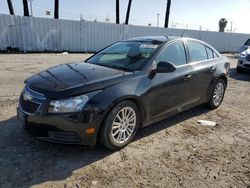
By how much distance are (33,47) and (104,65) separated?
1333cm

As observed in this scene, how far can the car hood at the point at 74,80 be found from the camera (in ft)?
10.8

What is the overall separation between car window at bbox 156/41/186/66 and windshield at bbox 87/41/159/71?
0.18 metres

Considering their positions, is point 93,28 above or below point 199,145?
above

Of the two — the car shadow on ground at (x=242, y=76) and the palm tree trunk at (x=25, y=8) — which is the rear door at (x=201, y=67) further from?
the palm tree trunk at (x=25, y=8)

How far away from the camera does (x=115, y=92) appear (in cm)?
349

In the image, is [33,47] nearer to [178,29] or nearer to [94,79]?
[178,29]

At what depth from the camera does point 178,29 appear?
2262 centimetres

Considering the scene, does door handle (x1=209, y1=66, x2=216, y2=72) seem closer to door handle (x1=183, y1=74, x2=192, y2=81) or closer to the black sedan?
the black sedan

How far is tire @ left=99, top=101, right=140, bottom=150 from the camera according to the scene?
3486mm

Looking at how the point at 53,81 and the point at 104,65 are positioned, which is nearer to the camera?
the point at 53,81

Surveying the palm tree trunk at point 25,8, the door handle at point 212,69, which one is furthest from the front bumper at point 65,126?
the palm tree trunk at point 25,8

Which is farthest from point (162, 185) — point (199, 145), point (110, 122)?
point (199, 145)

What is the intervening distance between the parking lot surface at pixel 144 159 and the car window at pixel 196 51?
1299mm

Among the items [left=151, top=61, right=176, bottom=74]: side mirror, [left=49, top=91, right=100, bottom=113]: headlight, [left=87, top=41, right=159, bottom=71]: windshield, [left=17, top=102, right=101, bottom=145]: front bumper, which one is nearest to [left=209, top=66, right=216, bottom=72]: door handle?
[left=87, top=41, right=159, bottom=71]: windshield
